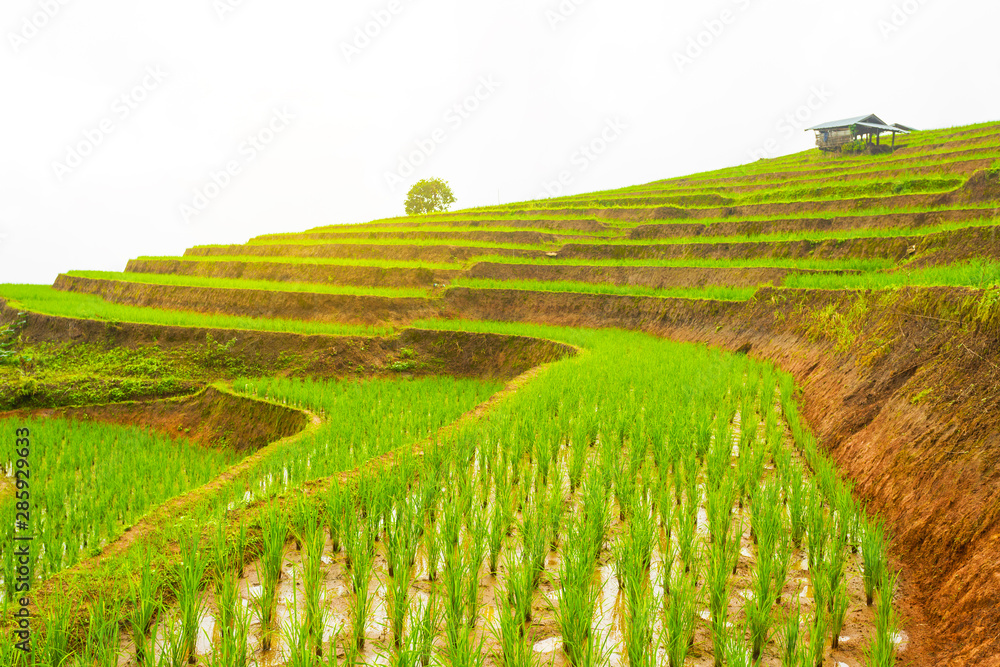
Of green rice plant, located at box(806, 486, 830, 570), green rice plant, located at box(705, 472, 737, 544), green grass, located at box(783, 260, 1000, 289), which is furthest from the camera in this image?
green grass, located at box(783, 260, 1000, 289)

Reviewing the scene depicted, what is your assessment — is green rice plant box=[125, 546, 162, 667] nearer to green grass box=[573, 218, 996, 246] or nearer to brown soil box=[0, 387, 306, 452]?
brown soil box=[0, 387, 306, 452]

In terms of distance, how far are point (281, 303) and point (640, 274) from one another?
9334mm

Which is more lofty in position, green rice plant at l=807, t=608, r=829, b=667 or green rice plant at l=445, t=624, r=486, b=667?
green rice plant at l=445, t=624, r=486, b=667

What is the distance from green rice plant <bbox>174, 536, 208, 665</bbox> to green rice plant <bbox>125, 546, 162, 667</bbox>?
0.09 m

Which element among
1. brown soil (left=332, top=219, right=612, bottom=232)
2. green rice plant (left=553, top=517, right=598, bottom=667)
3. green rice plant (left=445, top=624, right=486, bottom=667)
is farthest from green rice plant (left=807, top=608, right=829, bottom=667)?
brown soil (left=332, top=219, right=612, bottom=232)

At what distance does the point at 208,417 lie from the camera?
8852mm

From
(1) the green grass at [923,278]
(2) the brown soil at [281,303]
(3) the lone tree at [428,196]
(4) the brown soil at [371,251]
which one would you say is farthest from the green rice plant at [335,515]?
(3) the lone tree at [428,196]

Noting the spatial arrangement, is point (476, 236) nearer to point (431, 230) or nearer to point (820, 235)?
point (431, 230)

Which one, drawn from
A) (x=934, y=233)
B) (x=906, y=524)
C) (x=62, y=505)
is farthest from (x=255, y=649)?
(x=934, y=233)

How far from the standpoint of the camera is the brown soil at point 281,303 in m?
13.9

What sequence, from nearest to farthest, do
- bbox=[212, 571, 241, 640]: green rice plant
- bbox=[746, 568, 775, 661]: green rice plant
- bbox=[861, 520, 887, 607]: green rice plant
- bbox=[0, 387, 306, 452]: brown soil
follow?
bbox=[746, 568, 775, 661]: green rice plant
bbox=[212, 571, 241, 640]: green rice plant
bbox=[861, 520, 887, 607]: green rice plant
bbox=[0, 387, 306, 452]: brown soil

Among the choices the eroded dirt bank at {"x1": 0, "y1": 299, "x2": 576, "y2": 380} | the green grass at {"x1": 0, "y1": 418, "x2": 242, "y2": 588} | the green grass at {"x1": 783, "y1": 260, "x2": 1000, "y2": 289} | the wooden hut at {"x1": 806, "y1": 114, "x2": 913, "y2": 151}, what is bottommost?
the green grass at {"x1": 0, "y1": 418, "x2": 242, "y2": 588}

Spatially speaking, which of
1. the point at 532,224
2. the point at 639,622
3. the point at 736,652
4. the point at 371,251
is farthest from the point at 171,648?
the point at 532,224

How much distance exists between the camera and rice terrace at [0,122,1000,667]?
88.4 inches
